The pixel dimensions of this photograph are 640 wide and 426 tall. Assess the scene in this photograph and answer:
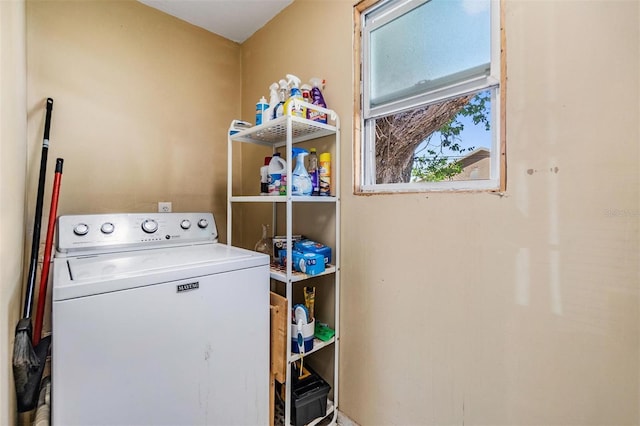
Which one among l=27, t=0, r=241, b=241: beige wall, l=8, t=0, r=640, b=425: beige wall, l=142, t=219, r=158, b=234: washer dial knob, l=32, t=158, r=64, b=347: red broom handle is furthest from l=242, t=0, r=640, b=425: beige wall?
l=32, t=158, r=64, b=347: red broom handle

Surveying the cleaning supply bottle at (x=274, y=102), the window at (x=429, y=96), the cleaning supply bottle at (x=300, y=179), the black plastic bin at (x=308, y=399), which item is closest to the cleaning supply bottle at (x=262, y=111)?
the cleaning supply bottle at (x=274, y=102)

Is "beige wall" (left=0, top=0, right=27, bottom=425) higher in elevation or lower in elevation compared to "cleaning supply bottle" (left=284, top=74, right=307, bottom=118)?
lower

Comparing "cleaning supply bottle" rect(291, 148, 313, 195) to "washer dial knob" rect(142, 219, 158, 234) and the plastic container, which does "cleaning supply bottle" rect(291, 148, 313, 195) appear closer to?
the plastic container

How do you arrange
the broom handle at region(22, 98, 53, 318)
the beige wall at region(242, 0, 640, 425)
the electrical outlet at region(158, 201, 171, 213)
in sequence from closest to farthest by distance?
the beige wall at region(242, 0, 640, 425), the broom handle at region(22, 98, 53, 318), the electrical outlet at region(158, 201, 171, 213)

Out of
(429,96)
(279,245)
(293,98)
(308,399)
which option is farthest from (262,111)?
(308,399)

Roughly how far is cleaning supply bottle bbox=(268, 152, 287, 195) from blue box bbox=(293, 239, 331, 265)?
0.96 ft

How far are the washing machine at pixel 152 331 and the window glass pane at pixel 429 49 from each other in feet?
3.47

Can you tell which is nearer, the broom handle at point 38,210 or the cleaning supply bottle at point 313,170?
the broom handle at point 38,210

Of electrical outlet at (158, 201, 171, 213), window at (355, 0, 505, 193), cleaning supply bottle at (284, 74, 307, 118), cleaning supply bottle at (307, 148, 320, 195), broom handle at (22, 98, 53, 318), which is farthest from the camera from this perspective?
electrical outlet at (158, 201, 171, 213)

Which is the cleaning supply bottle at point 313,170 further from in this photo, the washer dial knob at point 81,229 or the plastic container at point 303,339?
the washer dial knob at point 81,229

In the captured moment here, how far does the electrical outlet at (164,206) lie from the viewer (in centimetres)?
188

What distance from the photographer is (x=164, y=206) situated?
1.90 meters

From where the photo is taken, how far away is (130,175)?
179 cm

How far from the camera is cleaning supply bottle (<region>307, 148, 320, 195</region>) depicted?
1487mm
